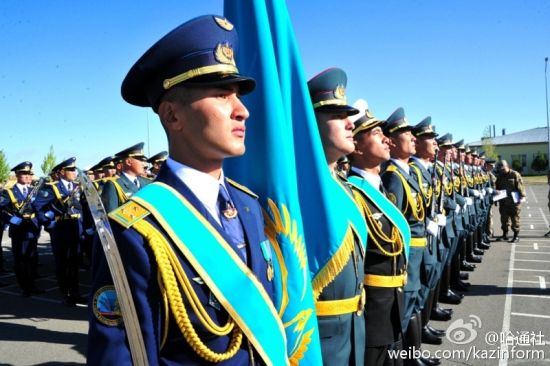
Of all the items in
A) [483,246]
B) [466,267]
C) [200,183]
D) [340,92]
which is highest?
[340,92]

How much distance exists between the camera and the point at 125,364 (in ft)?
4.11

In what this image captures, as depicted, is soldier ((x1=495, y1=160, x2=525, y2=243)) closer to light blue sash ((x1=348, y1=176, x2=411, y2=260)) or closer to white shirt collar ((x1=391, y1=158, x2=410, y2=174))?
white shirt collar ((x1=391, y1=158, x2=410, y2=174))

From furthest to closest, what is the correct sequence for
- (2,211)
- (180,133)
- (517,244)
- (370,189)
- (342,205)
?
(517,244) → (2,211) → (370,189) → (342,205) → (180,133)

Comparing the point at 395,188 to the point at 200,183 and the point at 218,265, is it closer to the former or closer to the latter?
the point at 200,183

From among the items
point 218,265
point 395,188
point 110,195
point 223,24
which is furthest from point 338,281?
point 110,195

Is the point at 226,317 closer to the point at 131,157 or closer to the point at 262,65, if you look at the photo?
the point at 262,65

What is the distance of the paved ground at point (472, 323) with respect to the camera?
4961 millimetres

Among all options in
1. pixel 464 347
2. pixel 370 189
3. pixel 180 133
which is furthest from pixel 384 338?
pixel 464 347

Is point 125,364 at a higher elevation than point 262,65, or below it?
below

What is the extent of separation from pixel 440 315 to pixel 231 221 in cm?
546

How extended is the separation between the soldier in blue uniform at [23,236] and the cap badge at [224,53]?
27.0 feet

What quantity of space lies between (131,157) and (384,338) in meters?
5.52

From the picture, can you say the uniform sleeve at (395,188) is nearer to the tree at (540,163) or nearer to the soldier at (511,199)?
the soldier at (511,199)

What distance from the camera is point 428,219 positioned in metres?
4.96
